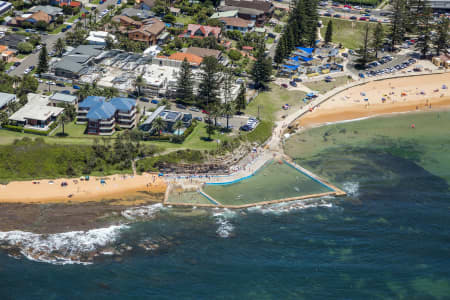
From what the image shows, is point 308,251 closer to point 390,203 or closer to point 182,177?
point 390,203

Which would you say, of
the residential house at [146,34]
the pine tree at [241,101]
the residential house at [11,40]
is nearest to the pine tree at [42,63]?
the residential house at [11,40]

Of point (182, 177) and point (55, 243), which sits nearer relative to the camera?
point (55, 243)

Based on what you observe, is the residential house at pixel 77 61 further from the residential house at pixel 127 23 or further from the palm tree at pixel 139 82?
the palm tree at pixel 139 82

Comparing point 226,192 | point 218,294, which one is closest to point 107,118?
point 226,192

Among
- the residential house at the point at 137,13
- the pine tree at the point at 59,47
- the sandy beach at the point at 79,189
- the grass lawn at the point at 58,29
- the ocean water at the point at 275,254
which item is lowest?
the ocean water at the point at 275,254

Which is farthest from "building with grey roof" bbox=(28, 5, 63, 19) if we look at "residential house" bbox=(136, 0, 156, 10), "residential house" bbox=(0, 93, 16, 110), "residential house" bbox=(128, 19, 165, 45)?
"residential house" bbox=(0, 93, 16, 110)

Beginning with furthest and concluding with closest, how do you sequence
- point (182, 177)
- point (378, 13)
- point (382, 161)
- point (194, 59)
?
point (378, 13) < point (194, 59) < point (382, 161) < point (182, 177)
